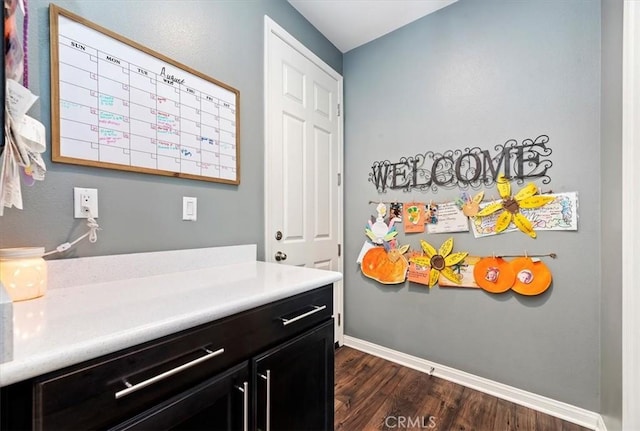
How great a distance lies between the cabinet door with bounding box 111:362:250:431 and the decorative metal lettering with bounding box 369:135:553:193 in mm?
1667

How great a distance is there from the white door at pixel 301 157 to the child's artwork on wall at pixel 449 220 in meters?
0.79

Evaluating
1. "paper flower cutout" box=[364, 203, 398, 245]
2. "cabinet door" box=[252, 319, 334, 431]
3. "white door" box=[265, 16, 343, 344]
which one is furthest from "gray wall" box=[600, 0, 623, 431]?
"white door" box=[265, 16, 343, 344]

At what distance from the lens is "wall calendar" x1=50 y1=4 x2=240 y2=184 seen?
3.20 ft

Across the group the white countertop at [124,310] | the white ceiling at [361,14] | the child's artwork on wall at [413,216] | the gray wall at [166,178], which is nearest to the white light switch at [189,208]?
the gray wall at [166,178]

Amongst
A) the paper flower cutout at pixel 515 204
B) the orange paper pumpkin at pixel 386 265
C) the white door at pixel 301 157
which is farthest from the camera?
the orange paper pumpkin at pixel 386 265

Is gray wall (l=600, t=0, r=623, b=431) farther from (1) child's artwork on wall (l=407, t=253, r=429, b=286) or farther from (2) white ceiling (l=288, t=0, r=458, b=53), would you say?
(2) white ceiling (l=288, t=0, r=458, b=53)

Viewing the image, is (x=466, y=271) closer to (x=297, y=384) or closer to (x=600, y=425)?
(x=600, y=425)

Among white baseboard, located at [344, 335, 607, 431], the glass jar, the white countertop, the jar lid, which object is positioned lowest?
white baseboard, located at [344, 335, 607, 431]

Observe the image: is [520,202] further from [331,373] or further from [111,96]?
[111,96]

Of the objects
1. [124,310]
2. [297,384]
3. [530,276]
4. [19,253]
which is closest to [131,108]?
[19,253]

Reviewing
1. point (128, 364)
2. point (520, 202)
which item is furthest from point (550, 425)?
point (128, 364)

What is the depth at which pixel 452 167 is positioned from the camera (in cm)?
188

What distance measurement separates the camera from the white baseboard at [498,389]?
1.50 m
